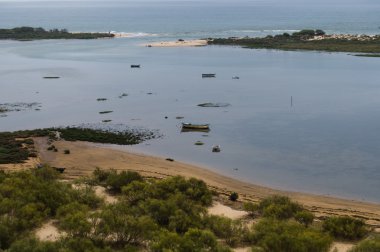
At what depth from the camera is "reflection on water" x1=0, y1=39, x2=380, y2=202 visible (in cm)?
3538

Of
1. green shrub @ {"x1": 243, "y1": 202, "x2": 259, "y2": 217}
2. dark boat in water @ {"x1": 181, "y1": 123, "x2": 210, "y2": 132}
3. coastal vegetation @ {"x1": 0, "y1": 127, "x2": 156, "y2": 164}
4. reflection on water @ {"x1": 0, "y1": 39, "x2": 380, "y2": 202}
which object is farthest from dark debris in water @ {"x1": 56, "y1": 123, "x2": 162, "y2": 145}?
green shrub @ {"x1": 243, "y1": 202, "x2": 259, "y2": 217}

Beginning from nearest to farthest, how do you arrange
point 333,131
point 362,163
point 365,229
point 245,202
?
point 365,229
point 245,202
point 362,163
point 333,131

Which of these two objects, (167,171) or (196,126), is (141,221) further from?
(196,126)

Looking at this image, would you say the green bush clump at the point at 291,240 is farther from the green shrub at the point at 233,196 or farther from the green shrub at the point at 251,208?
the green shrub at the point at 233,196

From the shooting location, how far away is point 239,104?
5597cm

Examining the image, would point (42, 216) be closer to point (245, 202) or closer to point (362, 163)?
point (245, 202)

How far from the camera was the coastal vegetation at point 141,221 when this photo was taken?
19312 millimetres

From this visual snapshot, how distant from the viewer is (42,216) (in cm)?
2336

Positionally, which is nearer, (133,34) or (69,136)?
(69,136)

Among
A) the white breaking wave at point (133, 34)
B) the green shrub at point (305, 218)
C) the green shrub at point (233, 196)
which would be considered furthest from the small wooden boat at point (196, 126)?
the white breaking wave at point (133, 34)

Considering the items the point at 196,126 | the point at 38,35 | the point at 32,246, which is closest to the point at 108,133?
the point at 196,126

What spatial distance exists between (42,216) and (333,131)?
28.3 m

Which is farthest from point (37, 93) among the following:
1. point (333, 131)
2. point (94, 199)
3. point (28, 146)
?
point (94, 199)

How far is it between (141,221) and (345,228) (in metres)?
8.74
